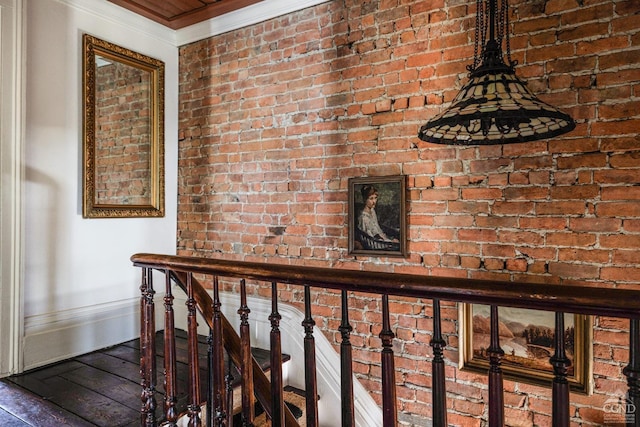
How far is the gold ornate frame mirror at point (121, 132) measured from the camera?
9.07 ft

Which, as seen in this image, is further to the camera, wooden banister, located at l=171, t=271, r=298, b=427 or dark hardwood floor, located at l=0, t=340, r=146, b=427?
dark hardwood floor, located at l=0, t=340, r=146, b=427

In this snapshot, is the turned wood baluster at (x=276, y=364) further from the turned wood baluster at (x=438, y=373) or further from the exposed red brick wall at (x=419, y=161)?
the exposed red brick wall at (x=419, y=161)

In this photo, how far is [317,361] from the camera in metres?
2.63

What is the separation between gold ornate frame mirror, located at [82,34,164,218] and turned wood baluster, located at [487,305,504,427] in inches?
107

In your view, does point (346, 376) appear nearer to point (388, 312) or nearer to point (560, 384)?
point (388, 312)

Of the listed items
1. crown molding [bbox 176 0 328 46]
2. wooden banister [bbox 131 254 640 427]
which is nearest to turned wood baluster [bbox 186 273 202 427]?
wooden banister [bbox 131 254 640 427]

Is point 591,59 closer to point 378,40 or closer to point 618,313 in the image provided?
point 378,40

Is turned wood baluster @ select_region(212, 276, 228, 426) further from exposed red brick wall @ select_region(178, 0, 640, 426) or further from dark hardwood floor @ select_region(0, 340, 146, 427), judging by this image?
exposed red brick wall @ select_region(178, 0, 640, 426)

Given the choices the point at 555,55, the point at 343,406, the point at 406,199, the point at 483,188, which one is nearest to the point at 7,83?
the point at 406,199

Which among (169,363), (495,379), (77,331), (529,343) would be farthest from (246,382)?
(77,331)

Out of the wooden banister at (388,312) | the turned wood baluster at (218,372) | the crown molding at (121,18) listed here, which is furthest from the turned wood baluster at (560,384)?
the crown molding at (121,18)

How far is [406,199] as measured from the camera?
2.38m

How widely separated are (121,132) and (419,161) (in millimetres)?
2156

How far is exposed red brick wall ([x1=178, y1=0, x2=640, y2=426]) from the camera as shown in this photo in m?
1.91
